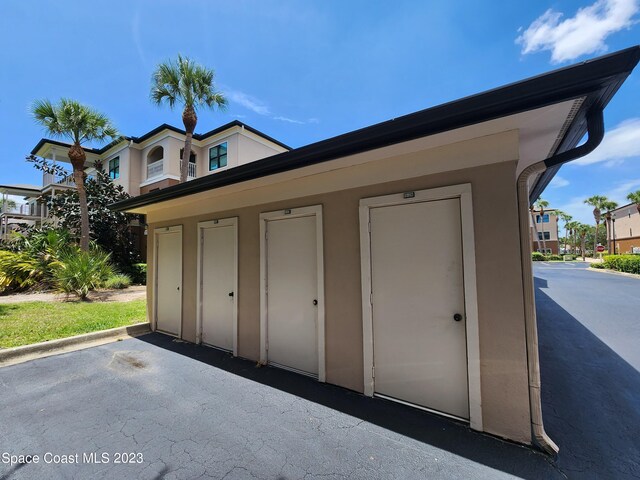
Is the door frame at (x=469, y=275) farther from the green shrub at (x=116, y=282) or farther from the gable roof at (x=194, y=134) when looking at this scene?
the gable roof at (x=194, y=134)

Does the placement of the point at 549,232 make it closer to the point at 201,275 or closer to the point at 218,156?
the point at 218,156

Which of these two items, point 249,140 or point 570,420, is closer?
point 570,420

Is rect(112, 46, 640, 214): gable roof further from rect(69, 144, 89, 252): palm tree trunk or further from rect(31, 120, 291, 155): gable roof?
rect(31, 120, 291, 155): gable roof

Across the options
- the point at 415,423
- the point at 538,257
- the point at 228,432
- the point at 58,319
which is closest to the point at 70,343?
the point at 58,319

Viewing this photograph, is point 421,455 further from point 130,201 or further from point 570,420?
point 130,201

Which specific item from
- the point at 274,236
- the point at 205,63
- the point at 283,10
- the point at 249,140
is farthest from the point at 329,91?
the point at 249,140

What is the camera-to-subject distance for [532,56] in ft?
16.5

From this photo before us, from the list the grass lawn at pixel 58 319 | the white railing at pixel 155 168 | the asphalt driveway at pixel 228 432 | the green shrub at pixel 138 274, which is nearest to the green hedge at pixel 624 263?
the asphalt driveway at pixel 228 432

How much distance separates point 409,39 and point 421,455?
7048 millimetres

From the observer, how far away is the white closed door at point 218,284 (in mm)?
5191

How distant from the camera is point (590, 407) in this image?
10.8 feet

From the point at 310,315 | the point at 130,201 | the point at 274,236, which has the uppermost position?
the point at 130,201

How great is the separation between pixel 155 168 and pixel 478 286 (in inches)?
795

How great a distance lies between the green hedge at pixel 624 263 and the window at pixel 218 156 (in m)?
27.3
